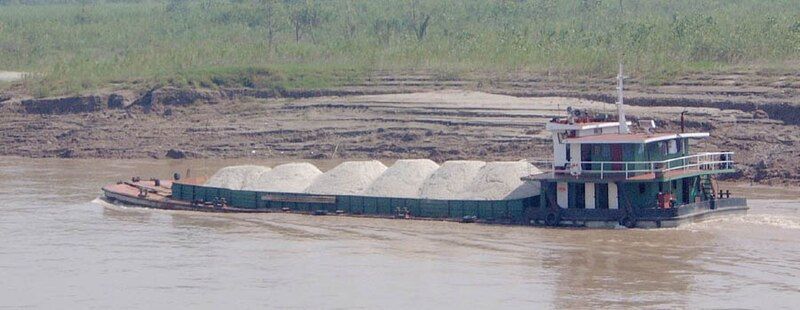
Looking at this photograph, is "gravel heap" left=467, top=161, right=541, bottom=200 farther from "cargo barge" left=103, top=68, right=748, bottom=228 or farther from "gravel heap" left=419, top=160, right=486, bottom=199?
"cargo barge" left=103, top=68, right=748, bottom=228

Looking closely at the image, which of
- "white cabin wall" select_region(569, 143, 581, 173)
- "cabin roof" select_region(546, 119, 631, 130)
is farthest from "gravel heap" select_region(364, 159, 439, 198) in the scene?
"white cabin wall" select_region(569, 143, 581, 173)

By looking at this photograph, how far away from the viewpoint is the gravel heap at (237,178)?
4650 cm

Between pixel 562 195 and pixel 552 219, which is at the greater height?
pixel 562 195

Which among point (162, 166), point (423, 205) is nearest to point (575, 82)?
point (162, 166)

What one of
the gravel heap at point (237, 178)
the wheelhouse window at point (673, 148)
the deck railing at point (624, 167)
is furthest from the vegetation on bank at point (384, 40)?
the gravel heap at point (237, 178)

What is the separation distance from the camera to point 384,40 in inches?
3140

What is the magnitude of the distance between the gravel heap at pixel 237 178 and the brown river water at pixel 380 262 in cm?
180

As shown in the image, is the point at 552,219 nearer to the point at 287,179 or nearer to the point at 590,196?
the point at 590,196

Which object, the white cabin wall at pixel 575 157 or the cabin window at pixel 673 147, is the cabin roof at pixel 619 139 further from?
the cabin window at pixel 673 147

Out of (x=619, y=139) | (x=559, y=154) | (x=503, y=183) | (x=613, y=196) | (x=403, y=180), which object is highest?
(x=619, y=139)

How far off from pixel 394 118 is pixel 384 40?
18.2 meters

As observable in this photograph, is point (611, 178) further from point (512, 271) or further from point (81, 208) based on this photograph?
point (81, 208)

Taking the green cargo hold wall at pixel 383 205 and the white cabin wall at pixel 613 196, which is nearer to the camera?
the white cabin wall at pixel 613 196

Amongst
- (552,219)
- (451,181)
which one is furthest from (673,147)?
(451,181)
